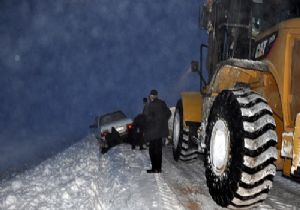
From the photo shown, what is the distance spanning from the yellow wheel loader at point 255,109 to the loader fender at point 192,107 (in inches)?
56.2

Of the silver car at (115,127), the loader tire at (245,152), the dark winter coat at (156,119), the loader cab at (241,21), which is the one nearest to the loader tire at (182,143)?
the dark winter coat at (156,119)

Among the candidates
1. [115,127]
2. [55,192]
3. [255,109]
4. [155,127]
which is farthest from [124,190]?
[115,127]

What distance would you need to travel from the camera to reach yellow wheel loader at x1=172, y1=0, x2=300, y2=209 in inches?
158

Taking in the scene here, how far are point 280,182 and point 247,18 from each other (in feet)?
10.7

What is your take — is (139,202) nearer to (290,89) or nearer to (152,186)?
(152,186)

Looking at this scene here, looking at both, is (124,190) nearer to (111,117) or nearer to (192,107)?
(192,107)

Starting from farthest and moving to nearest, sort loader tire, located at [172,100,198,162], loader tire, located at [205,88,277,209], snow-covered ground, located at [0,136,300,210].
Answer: loader tire, located at [172,100,198,162], snow-covered ground, located at [0,136,300,210], loader tire, located at [205,88,277,209]

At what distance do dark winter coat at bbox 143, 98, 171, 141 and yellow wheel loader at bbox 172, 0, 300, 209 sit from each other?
5.35 ft

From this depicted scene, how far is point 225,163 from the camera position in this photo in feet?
14.8

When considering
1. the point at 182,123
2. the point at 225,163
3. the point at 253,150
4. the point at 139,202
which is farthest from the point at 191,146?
the point at 253,150

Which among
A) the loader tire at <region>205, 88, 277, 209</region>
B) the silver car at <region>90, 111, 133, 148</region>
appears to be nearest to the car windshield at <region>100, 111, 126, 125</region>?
the silver car at <region>90, 111, 133, 148</region>

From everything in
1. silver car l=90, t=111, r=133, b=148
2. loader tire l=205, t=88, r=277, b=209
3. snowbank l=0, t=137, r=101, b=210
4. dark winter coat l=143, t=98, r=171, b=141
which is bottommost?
silver car l=90, t=111, r=133, b=148

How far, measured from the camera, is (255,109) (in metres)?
4.19

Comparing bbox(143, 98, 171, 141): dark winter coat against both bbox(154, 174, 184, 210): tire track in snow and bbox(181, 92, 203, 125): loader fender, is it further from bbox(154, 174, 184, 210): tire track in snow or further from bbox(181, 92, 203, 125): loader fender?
bbox(154, 174, 184, 210): tire track in snow
